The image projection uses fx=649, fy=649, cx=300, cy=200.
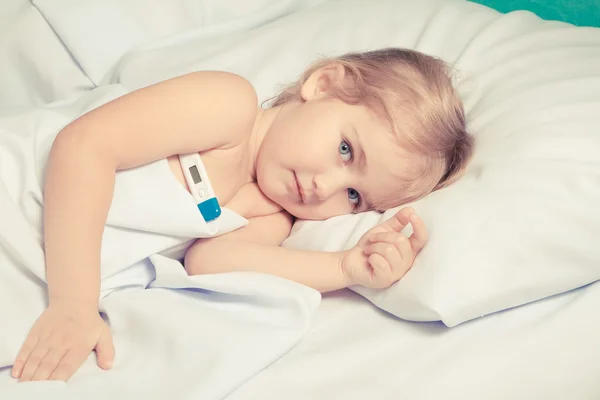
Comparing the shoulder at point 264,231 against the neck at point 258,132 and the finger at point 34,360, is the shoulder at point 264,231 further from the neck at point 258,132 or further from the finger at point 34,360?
the finger at point 34,360

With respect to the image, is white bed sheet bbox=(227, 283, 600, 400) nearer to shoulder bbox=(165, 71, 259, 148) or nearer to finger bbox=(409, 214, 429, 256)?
finger bbox=(409, 214, 429, 256)

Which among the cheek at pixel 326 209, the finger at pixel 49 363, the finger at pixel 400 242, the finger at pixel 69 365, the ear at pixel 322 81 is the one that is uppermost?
the ear at pixel 322 81

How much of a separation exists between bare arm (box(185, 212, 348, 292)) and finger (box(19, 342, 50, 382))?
28cm

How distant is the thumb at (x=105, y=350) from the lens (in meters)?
0.81

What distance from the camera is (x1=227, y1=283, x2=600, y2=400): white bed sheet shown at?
79 centimetres

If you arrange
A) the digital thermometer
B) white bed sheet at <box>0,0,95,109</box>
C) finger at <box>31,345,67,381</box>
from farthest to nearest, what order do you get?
white bed sheet at <box>0,0,95,109</box> < the digital thermometer < finger at <box>31,345,67,381</box>

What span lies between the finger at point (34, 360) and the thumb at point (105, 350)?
0.20 feet

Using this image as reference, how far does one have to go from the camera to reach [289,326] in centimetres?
87

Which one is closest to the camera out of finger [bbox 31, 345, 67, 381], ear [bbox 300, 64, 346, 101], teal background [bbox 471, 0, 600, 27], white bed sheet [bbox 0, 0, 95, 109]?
finger [bbox 31, 345, 67, 381]

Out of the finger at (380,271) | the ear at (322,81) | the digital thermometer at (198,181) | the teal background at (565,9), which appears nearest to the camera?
the finger at (380,271)

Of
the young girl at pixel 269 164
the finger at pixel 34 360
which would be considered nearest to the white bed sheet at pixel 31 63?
the young girl at pixel 269 164

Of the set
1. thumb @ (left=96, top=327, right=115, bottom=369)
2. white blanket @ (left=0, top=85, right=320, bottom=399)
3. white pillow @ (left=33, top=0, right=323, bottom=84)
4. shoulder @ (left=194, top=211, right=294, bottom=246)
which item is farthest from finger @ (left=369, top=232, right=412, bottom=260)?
white pillow @ (left=33, top=0, right=323, bottom=84)

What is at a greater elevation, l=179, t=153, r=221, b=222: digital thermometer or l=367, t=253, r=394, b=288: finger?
l=179, t=153, r=221, b=222: digital thermometer

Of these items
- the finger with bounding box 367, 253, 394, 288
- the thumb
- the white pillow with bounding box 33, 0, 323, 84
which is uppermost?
the white pillow with bounding box 33, 0, 323, 84
